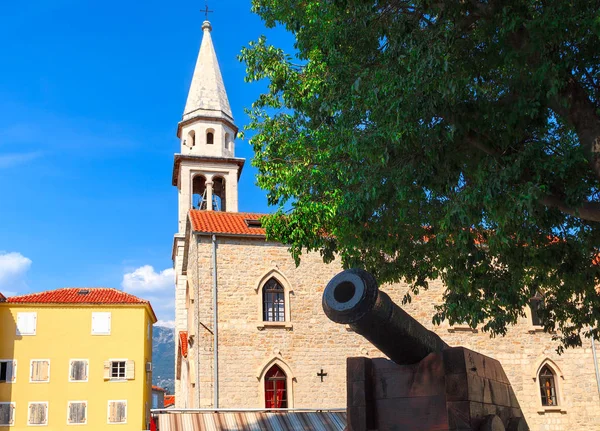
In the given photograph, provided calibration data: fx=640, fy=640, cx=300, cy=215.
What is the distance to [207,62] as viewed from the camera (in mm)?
39250

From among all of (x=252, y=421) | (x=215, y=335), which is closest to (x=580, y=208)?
(x=252, y=421)

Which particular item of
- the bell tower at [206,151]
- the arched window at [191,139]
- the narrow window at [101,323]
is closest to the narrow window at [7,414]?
the narrow window at [101,323]

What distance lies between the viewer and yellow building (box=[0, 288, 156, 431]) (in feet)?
94.6

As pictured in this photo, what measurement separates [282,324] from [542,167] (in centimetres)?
1301

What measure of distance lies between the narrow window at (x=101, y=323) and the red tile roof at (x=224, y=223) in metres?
10.5

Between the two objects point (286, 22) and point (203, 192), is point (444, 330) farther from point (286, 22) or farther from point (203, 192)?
point (203, 192)

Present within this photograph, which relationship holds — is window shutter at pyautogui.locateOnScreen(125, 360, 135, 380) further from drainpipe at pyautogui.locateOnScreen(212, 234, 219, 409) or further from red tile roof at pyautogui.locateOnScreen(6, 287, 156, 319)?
drainpipe at pyautogui.locateOnScreen(212, 234, 219, 409)

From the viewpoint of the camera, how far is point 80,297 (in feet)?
102

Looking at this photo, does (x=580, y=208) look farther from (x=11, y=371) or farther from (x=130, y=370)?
(x=11, y=371)

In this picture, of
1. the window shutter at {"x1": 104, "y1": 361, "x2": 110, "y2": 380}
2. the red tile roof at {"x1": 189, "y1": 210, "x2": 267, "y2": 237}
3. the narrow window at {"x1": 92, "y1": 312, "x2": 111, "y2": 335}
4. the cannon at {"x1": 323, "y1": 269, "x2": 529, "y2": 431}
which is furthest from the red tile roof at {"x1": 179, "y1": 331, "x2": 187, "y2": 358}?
the cannon at {"x1": 323, "y1": 269, "x2": 529, "y2": 431}

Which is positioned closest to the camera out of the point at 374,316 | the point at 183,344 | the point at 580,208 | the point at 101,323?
the point at 374,316

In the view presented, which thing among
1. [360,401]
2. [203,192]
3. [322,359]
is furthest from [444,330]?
[203,192]

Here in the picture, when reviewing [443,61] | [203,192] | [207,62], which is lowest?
[443,61]

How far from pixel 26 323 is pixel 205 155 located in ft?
40.5
